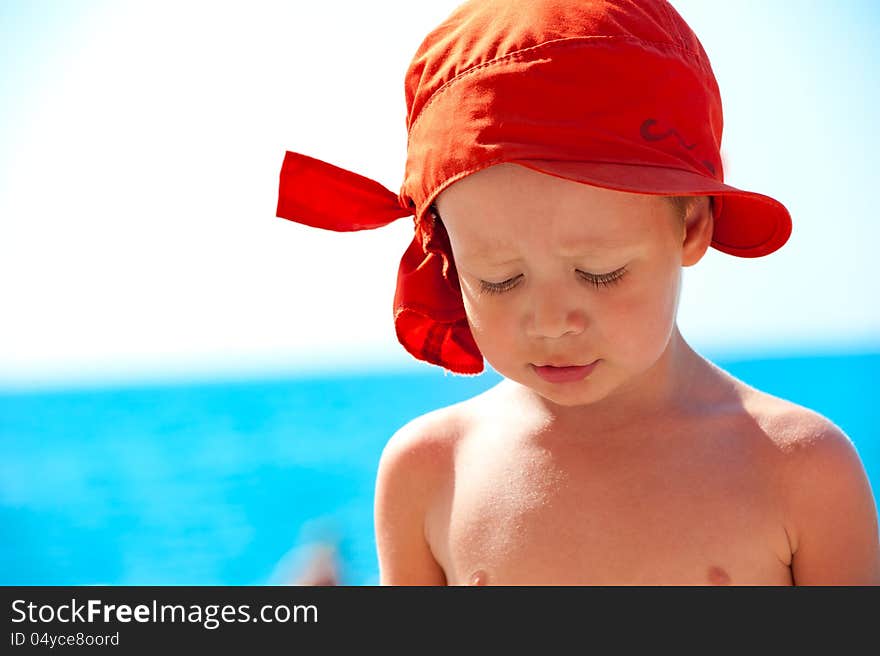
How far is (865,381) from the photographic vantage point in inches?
416

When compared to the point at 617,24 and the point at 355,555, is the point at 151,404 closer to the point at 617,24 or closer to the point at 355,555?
the point at 355,555

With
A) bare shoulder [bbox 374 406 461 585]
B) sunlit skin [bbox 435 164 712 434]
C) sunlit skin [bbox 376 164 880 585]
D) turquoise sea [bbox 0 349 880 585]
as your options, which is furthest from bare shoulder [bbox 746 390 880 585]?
turquoise sea [bbox 0 349 880 585]

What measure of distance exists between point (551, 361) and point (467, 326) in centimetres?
30

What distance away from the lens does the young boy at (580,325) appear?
1.29 m

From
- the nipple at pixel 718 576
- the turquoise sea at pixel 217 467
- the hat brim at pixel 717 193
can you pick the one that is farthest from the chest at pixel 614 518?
the turquoise sea at pixel 217 467

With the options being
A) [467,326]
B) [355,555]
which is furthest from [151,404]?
[467,326]

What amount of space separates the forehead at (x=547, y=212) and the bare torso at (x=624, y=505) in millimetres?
349

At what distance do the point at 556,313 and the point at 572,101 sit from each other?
257 millimetres

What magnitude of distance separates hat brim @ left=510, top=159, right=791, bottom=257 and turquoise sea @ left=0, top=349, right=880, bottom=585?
8.15 feet

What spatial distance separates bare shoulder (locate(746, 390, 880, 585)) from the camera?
141 cm

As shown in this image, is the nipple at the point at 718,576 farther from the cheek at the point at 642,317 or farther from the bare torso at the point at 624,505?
the cheek at the point at 642,317

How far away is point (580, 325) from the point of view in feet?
4.31

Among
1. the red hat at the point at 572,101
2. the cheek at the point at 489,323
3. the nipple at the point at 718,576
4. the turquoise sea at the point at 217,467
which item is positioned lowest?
the nipple at the point at 718,576

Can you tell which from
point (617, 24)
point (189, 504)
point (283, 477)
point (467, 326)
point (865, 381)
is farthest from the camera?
point (865, 381)
